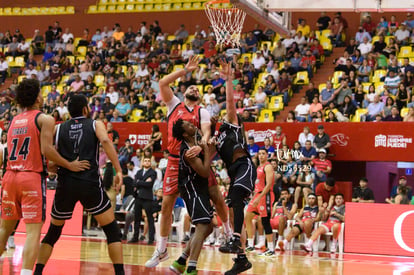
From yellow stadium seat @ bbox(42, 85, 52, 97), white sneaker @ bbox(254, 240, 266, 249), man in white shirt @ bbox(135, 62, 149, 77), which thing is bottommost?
white sneaker @ bbox(254, 240, 266, 249)

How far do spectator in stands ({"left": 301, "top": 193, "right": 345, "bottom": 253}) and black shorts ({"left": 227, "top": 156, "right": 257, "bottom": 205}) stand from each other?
6.38 meters

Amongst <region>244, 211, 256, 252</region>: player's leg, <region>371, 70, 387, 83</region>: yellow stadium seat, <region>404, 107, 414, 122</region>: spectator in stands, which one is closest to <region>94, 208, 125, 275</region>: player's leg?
<region>244, 211, 256, 252</region>: player's leg

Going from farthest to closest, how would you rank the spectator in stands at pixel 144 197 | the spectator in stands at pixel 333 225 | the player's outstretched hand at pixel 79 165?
the spectator in stands at pixel 144 197
the spectator in stands at pixel 333 225
the player's outstretched hand at pixel 79 165

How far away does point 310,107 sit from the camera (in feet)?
66.9

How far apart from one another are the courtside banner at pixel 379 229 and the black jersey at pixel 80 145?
9114 millimetres

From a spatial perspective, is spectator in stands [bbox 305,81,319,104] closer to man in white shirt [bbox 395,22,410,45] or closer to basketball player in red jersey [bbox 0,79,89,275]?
man in white shirt [bbox 395,22,410,45]

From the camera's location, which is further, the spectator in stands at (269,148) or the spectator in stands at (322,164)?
the spectator in stands at (269,148)

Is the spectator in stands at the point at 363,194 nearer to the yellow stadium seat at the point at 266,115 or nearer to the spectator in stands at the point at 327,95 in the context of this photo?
the spectator in stands at the point at 327,95

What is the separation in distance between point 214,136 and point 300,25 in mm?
16460

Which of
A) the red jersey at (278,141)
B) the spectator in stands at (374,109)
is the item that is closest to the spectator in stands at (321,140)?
the red jersey at (278,141)

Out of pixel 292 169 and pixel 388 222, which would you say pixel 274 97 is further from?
pixel 388 222

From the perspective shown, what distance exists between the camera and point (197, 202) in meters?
8.98

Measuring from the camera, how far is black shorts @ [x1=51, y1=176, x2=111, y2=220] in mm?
7934

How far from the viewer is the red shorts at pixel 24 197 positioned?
7496mm
